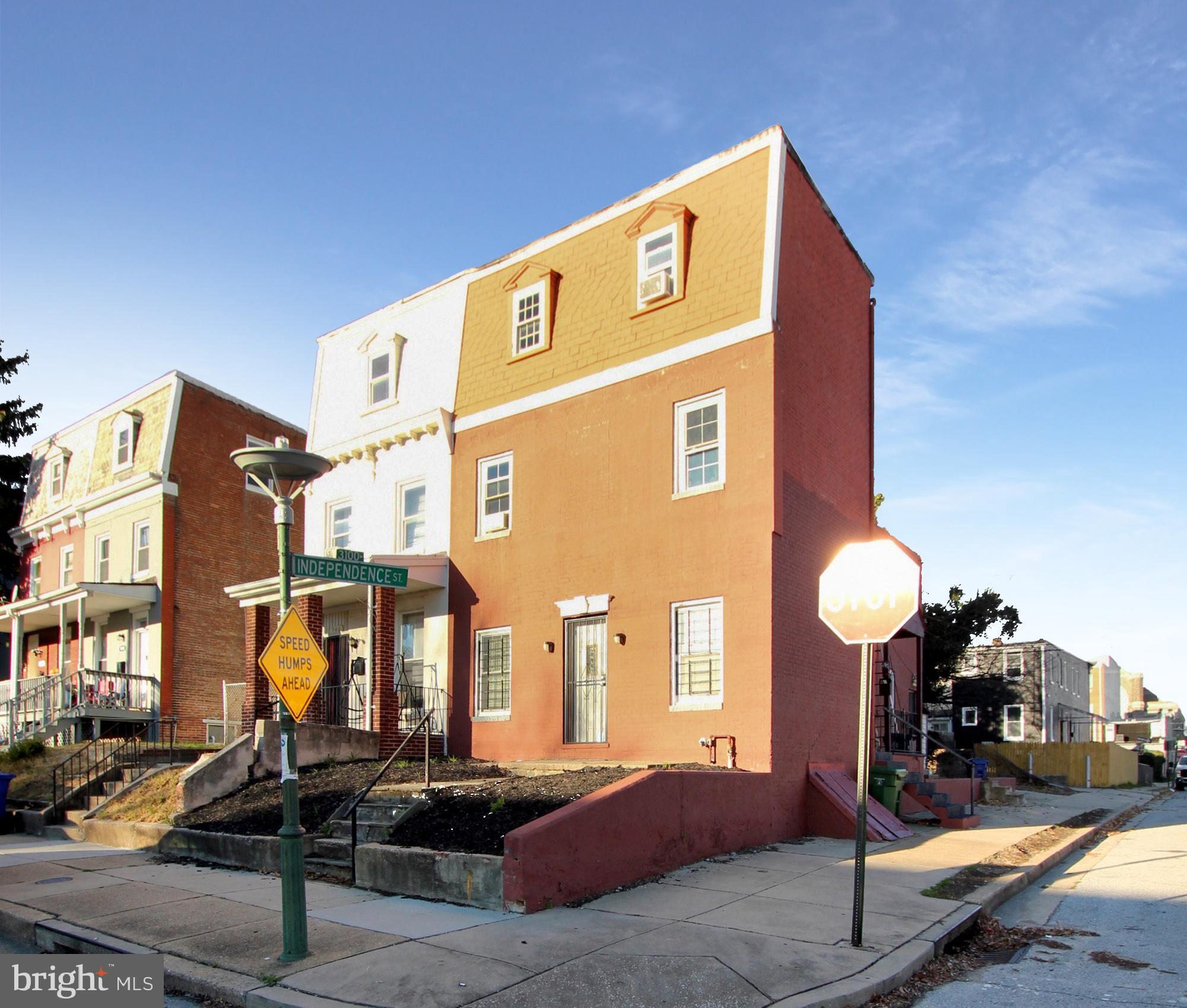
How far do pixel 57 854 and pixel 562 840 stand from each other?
8.20m

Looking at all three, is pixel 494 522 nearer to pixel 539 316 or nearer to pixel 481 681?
pixel 481 681

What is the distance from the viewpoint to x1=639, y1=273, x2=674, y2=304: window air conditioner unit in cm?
1630

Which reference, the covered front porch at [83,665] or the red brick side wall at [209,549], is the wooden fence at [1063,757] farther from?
the covered front porch at [83,665]

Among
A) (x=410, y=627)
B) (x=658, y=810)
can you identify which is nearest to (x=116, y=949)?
(x=658, y=810)

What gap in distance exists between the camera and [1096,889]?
37.8 feet

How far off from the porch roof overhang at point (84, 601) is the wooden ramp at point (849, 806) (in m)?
17.6

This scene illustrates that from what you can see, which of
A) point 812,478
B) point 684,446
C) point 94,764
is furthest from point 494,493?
point 94,764

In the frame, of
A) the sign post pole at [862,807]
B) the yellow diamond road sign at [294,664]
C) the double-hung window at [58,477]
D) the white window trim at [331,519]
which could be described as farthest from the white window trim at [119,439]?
the sign post pole at [862,807]

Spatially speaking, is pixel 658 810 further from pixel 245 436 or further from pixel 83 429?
pixel 83 429

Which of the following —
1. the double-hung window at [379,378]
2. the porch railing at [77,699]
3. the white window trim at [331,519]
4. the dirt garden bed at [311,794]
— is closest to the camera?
the dirt garden bed at [311,794]

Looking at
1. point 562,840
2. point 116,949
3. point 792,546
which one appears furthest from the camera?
point 792,546

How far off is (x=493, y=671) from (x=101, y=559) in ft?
52.2

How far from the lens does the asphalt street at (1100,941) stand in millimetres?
7223

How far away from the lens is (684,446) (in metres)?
15.7
